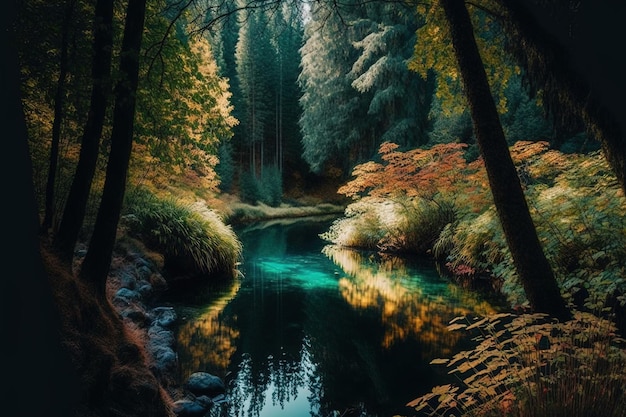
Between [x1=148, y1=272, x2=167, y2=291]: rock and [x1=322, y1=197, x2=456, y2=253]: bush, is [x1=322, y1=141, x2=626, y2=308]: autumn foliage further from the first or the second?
[x1=148, y1=272, x2=167, y2=291]: rock

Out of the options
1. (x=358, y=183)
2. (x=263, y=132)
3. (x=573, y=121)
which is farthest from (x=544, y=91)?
(x=263, y=132)

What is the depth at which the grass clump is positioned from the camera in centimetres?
1007

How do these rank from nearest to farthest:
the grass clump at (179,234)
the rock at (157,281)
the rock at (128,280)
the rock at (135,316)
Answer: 1. the rock at (135,316)
2. the rock at (128,280)
3. the rock at (157,281)
4. the grass clump at (179,234)

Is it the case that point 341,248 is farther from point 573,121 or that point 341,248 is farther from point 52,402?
point 52,402

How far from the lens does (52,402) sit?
41.7 inches

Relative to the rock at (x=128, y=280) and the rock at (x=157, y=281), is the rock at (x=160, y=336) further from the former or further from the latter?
the rock at (x=157, y=281)

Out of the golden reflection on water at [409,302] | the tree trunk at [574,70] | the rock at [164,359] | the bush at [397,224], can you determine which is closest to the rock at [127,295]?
the rock at [164,359]

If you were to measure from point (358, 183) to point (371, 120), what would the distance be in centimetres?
1120

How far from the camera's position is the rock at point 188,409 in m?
4.36

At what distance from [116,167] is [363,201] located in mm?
11070

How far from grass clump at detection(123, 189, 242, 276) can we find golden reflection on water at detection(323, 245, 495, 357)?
3144 mm

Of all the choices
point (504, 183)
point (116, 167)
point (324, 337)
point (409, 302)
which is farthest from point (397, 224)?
point (116, 167)

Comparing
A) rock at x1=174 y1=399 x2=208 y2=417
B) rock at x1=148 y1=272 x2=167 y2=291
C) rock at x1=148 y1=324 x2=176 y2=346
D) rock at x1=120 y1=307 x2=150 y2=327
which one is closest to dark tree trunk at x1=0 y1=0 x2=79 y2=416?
rock at x1=174 y1=399 x2=208 y2=417

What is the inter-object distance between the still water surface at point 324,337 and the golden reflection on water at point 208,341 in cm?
2
